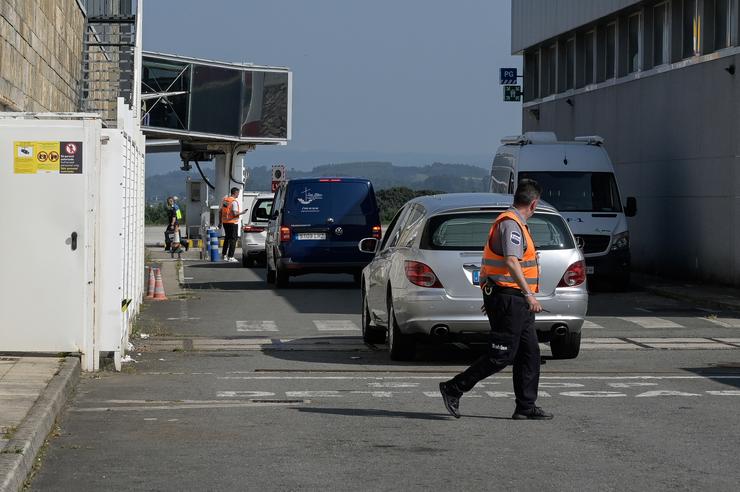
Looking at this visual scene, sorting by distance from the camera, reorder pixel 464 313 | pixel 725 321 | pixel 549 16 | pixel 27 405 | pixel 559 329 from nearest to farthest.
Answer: pixel 27 405 → pixel 464 313 → pixel 559 329 → pixel 725 321 → pixel 549 16

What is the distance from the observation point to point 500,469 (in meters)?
8.32

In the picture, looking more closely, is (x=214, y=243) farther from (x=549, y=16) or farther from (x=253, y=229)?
(x=549, y=16)

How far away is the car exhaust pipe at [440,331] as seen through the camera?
13656 millimetres

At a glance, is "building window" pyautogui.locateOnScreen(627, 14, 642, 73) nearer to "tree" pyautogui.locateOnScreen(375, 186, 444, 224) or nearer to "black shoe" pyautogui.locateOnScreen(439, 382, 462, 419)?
"black shoe" pyautogui.locateOnScreen(439, 382, 462, 419)

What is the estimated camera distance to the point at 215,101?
186 feet

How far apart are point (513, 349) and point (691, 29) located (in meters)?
21.4

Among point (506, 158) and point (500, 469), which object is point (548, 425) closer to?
point (500, 469)

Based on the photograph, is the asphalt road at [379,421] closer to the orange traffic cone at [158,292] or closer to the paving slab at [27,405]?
the paving slab at [27,405]

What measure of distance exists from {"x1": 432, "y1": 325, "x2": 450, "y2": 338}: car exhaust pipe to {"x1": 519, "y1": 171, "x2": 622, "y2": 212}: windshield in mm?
13406

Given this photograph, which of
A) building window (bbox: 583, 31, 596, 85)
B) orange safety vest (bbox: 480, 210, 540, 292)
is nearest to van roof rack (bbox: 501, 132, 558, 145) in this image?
building window (bbox: 583, 31, 596, 85)

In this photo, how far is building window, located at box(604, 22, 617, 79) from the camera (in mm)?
36156

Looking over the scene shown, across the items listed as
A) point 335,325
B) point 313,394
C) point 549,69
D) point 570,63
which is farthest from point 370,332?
point 549,69

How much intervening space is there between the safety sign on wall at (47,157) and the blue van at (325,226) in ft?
44.7

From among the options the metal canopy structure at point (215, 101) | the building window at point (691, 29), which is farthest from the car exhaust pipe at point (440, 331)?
the metal canopy structure at point (215, 101)
